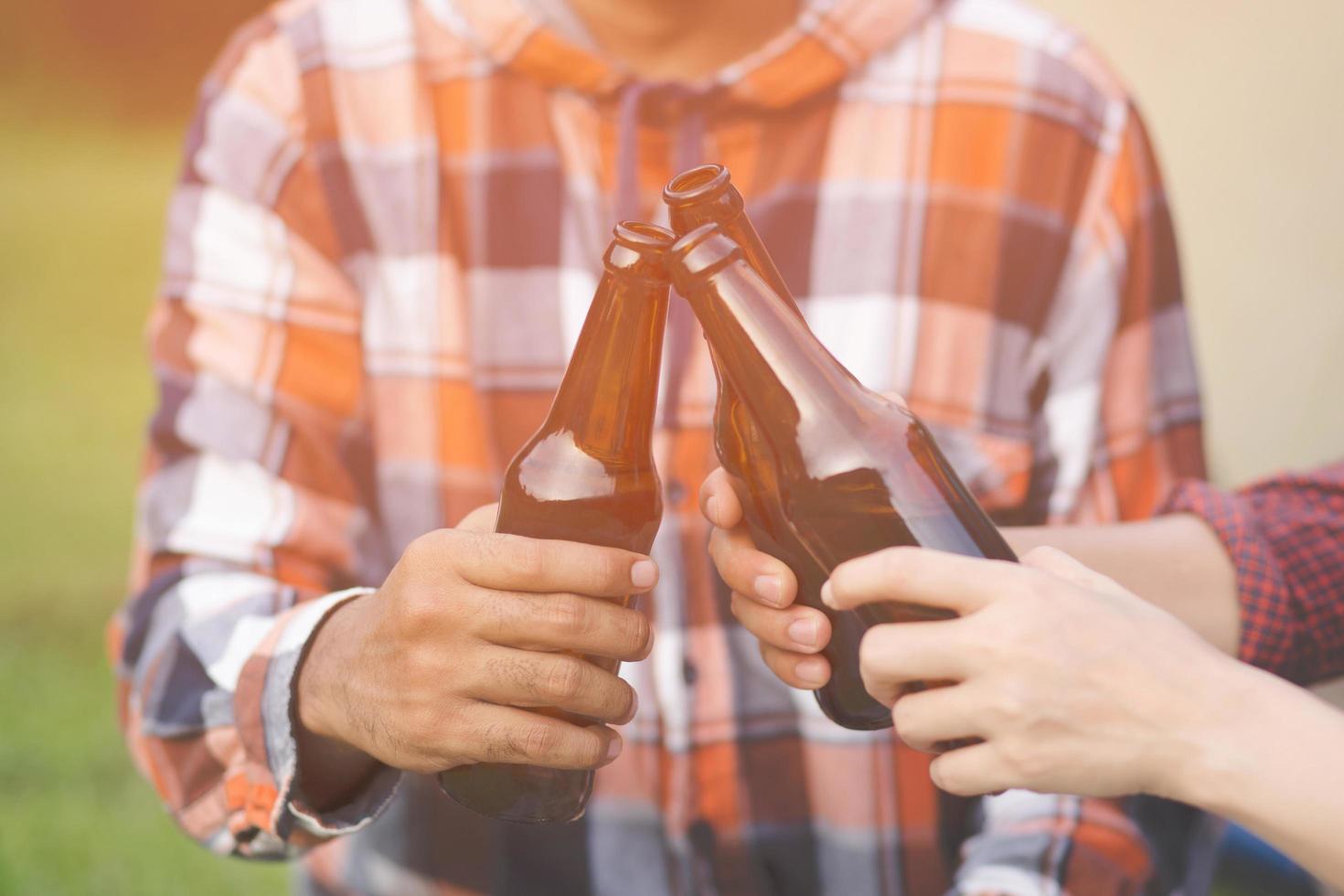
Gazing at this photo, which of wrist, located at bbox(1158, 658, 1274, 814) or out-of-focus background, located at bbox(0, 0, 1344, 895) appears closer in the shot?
wrist, located at bbox(1158, 658, 1274, 814)

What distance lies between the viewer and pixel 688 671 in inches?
22.6

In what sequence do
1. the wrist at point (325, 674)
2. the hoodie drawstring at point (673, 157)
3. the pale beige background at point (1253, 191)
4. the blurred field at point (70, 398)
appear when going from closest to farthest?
the wrist at point (325, 674)
the hoodie drawstring at point (673, 157)
the pale beige background at point (1253, 191)
the blurred field at point (70, 398)

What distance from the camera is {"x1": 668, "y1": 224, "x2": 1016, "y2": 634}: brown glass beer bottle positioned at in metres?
0.28

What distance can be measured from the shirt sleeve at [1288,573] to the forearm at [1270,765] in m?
0.16

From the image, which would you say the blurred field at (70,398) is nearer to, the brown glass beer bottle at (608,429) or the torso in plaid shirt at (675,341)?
the torso in plaid shirt at (675,341)

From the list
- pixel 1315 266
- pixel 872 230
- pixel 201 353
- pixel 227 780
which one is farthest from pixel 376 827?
pixel 1315 266

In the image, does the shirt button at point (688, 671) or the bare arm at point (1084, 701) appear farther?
the shirt button at point (688, 671)

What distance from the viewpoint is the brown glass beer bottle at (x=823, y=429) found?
28 cm

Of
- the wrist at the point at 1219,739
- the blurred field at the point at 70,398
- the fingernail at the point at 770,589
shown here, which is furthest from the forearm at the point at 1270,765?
the blurred field at the point at 70,398

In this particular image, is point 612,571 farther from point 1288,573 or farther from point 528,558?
point 1288,573

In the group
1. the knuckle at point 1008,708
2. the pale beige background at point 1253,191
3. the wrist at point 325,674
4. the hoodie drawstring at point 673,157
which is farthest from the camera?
the pale beige background at point 1253,191

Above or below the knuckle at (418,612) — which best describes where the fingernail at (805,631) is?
above

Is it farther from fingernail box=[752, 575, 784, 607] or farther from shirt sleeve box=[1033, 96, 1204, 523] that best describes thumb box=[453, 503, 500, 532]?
shirt sleeve box=[1033, 96, 1204, 523]

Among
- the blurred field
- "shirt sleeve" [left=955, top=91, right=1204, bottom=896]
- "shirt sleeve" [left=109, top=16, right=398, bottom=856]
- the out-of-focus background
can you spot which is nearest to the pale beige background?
the out-of-focus background
